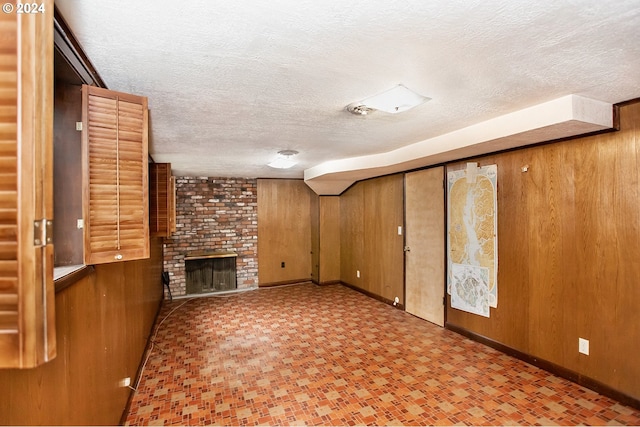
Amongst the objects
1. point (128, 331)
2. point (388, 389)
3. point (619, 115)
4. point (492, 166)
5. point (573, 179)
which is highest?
point (619, 115)

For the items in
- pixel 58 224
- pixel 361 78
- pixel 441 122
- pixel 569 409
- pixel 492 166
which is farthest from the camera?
pixel 492 166

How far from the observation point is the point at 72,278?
1297mm

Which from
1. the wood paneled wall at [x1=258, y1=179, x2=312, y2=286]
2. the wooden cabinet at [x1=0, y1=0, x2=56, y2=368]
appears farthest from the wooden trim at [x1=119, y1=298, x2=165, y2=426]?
the wood paneled wall at [x1=258, y1=179, x2=312, y2=286]

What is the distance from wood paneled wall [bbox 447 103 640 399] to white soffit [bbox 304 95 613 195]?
246 millimetres

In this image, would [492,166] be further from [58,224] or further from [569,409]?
[58,224]

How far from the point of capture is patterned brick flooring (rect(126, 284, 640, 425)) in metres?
2.30

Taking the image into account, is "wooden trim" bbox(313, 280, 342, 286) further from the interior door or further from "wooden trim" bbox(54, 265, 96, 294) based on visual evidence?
"wooden trim" bbox(54, 265, 96, 294)

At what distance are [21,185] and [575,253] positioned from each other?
140 inches

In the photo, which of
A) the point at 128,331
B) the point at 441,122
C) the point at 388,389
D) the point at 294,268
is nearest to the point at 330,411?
the point at 388,389

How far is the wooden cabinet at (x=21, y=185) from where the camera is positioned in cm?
62

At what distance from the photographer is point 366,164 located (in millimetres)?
4352

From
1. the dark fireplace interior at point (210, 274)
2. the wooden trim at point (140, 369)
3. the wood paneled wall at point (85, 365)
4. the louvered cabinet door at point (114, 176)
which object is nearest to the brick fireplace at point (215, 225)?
the dark fireplace interior at point (210, 274)

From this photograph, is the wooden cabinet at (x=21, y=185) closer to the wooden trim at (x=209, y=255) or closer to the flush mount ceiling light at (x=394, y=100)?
the flush mount ceiling light at (x=394, y=100)

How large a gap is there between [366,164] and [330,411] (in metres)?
3.02
